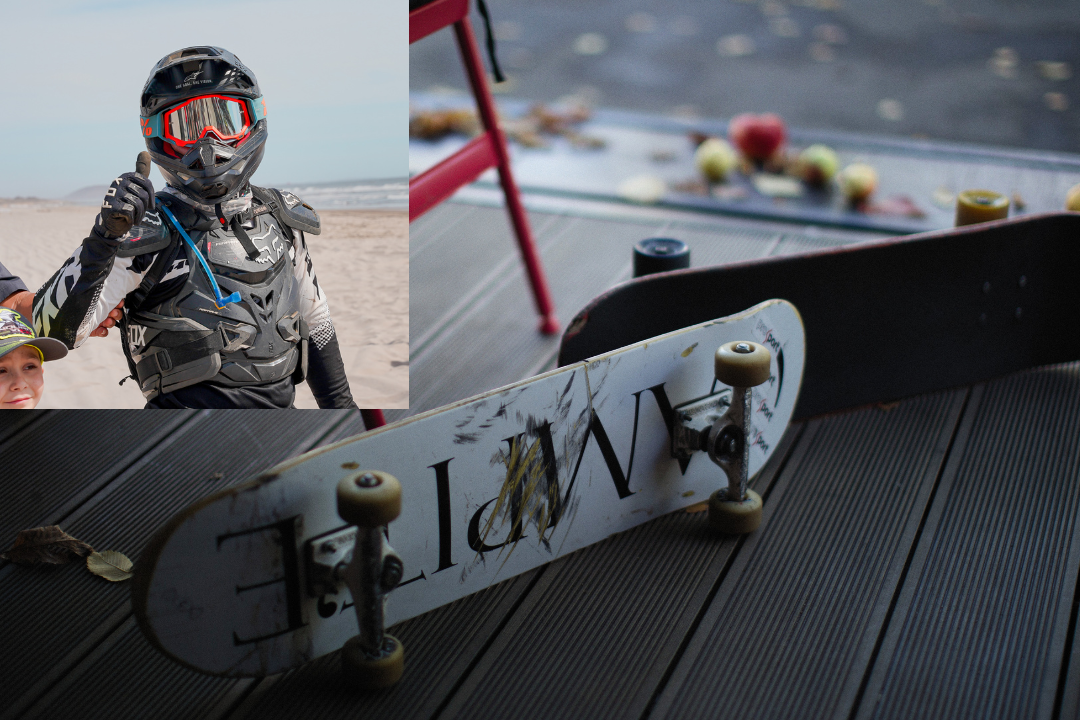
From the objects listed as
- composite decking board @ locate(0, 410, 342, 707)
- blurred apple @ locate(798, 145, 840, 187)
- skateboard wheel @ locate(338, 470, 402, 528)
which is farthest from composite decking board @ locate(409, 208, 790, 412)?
skateboard wheel @ locate(338, 470, 402, 528)

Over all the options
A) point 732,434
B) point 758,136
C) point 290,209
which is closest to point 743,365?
point 732,434

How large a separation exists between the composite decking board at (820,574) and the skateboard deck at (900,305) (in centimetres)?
6

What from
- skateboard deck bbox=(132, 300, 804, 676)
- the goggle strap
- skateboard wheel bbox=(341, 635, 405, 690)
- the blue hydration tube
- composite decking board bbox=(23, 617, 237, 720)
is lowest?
composite decking board bbox=(23, 617, 237, 720)

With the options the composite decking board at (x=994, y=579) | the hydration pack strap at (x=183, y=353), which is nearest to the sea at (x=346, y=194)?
the hydration pack strap at (x=183, y=353)

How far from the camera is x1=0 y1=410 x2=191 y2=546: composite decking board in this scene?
54.8 inches

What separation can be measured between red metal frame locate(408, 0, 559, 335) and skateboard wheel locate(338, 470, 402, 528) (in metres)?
0.59

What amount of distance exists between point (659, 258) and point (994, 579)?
66cm

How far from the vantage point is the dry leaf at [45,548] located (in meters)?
1.29

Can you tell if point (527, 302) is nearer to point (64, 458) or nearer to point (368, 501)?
point (64, 458)

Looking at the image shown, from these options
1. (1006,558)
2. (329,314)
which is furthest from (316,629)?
(1006,558)

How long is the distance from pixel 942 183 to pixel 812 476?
4.44 feet

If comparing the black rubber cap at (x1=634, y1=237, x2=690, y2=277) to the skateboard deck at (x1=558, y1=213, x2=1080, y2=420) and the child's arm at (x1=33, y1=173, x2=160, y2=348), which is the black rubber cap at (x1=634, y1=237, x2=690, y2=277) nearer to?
the skateboard deck at (x1=558, y1=213, x2=1080, y2=420)

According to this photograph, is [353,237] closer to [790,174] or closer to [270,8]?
[270,8]

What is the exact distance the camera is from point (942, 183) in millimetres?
2480
